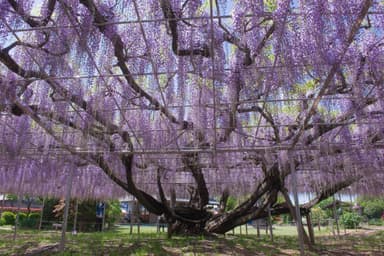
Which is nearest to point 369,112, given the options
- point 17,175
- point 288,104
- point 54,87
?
point 288,104

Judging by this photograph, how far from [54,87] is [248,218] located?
5457 mm

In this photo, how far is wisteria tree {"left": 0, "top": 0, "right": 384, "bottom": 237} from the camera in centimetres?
292

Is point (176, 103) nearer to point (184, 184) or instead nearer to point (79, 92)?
point (79, 92)

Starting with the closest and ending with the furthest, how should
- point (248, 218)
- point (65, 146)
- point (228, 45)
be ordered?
1. point (228, 45)
2. point (65, 146)
3. point (248, 218)

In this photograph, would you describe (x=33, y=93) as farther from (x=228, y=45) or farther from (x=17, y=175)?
(x=17, y=175)

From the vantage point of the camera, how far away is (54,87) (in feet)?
12.9

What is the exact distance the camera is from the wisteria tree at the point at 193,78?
2920 mm

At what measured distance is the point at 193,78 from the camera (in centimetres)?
411

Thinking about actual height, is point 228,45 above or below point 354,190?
above

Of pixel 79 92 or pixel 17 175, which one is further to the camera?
pixel 17 175

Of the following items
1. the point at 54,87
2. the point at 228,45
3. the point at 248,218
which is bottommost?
the point at 248,218

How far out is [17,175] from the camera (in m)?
9.60

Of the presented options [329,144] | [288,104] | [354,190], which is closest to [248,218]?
[329,144]

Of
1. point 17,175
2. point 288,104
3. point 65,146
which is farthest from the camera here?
point 17,175
